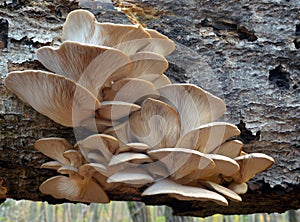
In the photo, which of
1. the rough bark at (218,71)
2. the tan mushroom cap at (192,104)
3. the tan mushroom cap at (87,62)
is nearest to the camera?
the tan mushroom cap at (87,62)

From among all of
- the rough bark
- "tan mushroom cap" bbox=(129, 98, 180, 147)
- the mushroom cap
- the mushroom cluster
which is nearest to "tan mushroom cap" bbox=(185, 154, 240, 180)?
the mushroom cluster

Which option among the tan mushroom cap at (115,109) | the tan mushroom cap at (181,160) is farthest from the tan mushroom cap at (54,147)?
the tan mushroom cap at (181,160)

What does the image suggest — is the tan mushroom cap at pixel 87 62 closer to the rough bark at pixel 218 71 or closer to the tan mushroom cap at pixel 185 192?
the rough bark at pixel 218 71

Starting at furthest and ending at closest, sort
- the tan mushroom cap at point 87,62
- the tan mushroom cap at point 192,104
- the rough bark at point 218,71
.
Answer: the rough bark at point 218,71 → the tan mushroom cap at point 192,104 → the tan mushroom cap at point 87,62

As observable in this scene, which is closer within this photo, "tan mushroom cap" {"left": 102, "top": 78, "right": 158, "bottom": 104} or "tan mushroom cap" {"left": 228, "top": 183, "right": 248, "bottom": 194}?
"tan mushroom cap" {"left": 102, "top": 78, "right": 158, "bottom": 104}

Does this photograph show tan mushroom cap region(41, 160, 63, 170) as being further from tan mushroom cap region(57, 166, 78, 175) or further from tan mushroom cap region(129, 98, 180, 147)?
tan mushroom cap region(129, 98, 180, 147)

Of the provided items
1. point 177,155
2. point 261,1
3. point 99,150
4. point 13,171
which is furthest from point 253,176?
point 13,171

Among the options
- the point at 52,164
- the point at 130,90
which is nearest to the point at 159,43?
the point at 130,90
